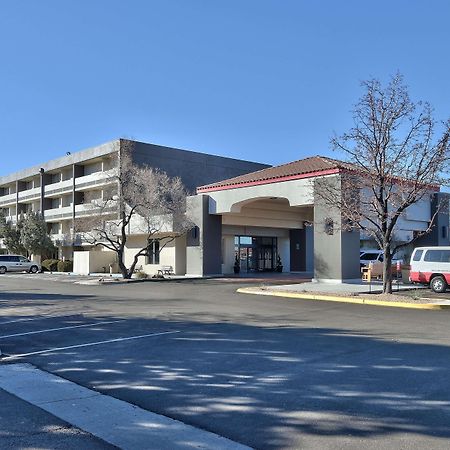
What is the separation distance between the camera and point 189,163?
47.9m

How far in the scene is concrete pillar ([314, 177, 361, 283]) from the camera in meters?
26.3

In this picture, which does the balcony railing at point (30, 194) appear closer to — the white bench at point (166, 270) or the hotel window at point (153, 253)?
the hotel window at point (153, 253)

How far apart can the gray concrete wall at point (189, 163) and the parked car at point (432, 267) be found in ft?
88.8

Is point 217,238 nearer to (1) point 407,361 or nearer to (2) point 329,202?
(2) point 329,202

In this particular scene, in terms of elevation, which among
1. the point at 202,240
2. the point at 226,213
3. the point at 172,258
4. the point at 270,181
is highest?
the point at 270,181

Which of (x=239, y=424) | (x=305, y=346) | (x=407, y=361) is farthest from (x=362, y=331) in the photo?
(x=239, y=424)

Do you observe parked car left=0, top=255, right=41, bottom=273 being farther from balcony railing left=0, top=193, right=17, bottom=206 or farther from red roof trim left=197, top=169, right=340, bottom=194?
red roof trim left=197, top=169, right=340, bottom=194

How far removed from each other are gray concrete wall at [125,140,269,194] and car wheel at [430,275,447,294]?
2796 cm

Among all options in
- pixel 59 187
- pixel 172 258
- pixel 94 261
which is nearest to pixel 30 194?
pixel 59 187

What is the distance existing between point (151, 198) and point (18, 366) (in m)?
24.6

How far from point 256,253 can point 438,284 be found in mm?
22865

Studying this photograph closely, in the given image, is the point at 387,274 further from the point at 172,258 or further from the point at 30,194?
the point at 30,194

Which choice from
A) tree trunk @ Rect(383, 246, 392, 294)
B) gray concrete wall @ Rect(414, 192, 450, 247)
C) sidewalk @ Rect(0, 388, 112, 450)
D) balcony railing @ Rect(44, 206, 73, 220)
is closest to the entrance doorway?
Answer: gray concrete wall @ Rect(414, 192, 450, 247)

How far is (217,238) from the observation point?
36.0 meters
